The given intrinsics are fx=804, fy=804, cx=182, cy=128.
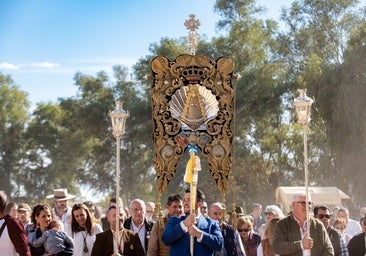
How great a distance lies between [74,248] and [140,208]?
3.69 ft

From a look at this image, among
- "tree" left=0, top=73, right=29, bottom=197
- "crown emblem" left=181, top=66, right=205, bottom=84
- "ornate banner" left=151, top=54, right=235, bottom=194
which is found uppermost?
"tree" left=0, top=73, right=29, bottom=197

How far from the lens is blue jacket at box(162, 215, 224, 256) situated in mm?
10328

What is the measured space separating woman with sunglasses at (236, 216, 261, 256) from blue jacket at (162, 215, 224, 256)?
2047mm

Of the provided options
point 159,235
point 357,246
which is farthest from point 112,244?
point 357,246

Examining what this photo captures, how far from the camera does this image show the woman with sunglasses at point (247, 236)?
500 inches

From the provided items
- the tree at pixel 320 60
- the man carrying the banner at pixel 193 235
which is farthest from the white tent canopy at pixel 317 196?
the man carrying the banner at pixel 193 235

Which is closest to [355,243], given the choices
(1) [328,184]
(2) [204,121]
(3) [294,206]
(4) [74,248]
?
(3) [294,206]

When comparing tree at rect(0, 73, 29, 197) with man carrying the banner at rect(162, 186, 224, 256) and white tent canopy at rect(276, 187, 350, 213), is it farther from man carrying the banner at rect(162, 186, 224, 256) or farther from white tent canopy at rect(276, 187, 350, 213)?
man carrying the banner at rect(162, 186, 224, 256)

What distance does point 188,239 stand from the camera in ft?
34.4

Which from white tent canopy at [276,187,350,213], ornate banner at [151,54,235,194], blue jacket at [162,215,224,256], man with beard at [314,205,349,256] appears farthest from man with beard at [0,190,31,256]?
white tent canopy at [276,187,350,213]

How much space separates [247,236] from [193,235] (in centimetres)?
277

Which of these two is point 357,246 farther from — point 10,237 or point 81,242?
point 10,237

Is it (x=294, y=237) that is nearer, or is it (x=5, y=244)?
(x=5, y=244)

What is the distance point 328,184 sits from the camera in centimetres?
4072
